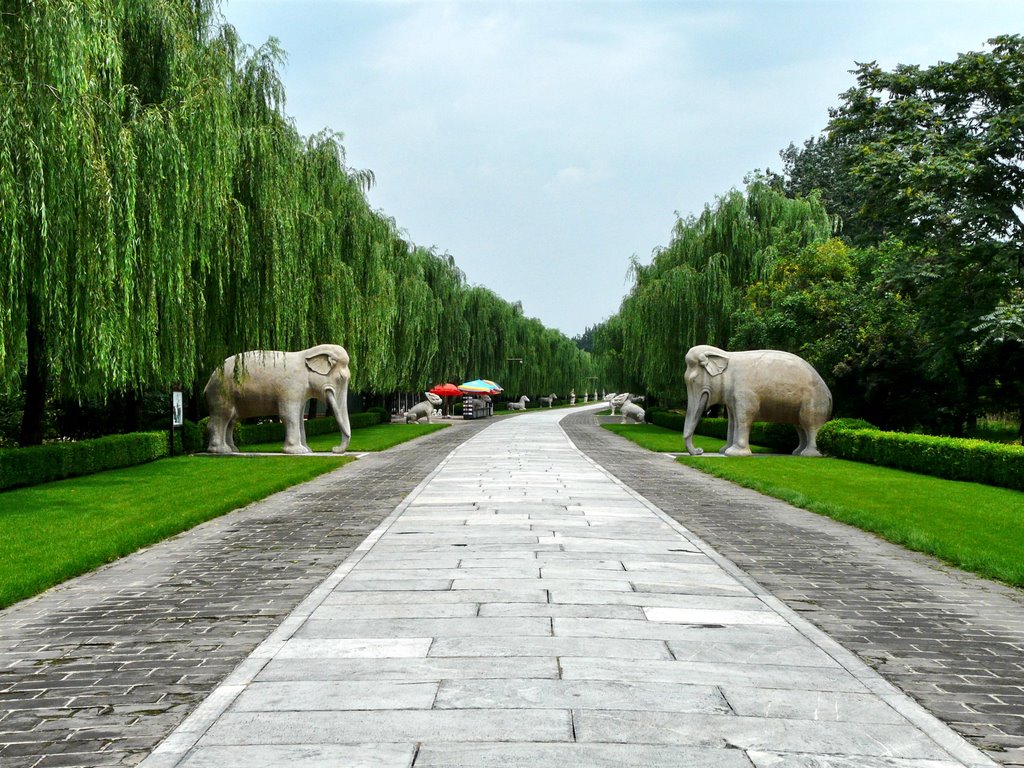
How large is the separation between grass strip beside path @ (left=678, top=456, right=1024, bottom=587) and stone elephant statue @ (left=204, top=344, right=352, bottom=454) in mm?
9453

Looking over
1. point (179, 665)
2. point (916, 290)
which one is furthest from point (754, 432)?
point (179, 665)

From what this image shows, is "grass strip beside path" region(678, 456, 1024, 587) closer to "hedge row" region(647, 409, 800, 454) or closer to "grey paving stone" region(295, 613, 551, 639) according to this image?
"hedge row" region(647, 409, 800, 454)

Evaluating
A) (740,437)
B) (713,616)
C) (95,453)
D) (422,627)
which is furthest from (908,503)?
(95,453)

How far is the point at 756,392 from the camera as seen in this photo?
2230cm

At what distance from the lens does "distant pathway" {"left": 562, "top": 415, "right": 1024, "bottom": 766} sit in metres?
4.48

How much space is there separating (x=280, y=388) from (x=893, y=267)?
1544 cm

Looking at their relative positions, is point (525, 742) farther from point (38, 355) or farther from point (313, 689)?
point (38, 355)

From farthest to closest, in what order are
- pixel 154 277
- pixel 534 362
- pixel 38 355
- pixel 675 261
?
pixel 534 362
pixel 675 261
pixel 38 355
pixel 154 277

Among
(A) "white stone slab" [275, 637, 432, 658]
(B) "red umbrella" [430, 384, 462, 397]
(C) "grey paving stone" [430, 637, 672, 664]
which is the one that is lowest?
(A) "white stone slab" [275, 637, 432, 658]

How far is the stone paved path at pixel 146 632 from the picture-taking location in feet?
13.1

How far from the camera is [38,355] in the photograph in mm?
14750

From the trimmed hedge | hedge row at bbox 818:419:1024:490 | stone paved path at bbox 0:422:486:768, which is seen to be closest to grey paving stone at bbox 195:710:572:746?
stone paved path at bbox 0:422:486:768

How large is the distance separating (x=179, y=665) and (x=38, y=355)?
11619mm

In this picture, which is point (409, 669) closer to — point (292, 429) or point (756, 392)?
point (756, 392)
